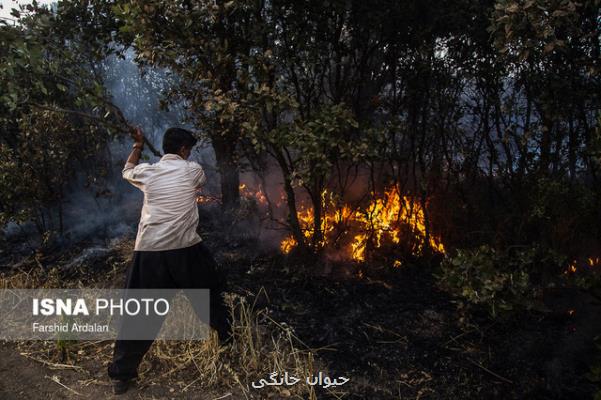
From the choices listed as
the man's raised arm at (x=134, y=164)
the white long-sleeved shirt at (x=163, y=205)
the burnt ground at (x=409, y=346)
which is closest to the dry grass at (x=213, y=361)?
the burnt ground at (x=409, y=346)

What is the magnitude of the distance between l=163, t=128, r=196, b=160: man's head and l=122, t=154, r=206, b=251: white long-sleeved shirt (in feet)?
0.45

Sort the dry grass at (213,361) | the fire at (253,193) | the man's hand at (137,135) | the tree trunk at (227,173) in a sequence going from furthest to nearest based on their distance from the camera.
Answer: the fire at (253,193)
the tree trunk at (227,173)
the man's hand at (137,135)
the dry grass at (213,361)

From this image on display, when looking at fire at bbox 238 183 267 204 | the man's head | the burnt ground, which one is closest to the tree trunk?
fire at bbox 238 183 267 204

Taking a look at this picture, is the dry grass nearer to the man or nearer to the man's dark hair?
the man

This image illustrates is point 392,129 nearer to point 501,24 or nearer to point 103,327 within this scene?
point 501,24

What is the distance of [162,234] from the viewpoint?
377 cm

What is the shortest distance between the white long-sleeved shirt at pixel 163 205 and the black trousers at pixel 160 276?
0.28 feet

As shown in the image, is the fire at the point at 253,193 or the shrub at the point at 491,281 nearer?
the shrub at the point at 491,281

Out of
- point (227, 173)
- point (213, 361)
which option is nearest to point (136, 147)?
point (213, 361)

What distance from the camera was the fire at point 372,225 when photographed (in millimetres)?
6203

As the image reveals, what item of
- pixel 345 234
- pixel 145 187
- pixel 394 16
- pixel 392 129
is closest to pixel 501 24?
pixel 392 129

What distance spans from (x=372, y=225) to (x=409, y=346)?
206 cm

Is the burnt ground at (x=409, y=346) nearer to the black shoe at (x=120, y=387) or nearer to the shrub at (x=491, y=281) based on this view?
the black shoe at (x=120, y=387)

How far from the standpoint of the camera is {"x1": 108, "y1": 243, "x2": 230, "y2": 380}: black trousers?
3.73m
